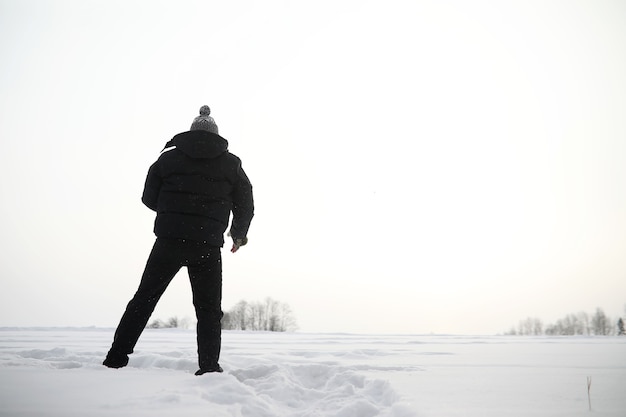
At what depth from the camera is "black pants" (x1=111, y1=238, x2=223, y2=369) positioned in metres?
3.04

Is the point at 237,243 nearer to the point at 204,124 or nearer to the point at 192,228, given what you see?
the point at 192,228

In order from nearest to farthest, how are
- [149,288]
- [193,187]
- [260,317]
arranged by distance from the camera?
1. [149,288]
2. [193,187]
3. [260,317]

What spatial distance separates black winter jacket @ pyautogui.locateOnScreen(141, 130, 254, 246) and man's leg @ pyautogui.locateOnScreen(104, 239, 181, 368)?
0.13m

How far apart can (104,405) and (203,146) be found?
2.09 m

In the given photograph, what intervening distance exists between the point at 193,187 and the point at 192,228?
33 centimetres

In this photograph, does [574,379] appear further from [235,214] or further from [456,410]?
[235,214]

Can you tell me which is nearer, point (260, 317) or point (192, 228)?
point (192, 228)

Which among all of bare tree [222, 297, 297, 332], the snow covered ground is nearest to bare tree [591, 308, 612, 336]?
bare tree [222, 297, 297, 332]

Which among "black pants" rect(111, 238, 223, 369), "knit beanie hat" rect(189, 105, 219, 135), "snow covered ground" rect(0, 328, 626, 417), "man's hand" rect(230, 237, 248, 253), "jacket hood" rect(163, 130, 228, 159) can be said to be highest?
"knit beanie hat" rect(189, 105, 219, 135)

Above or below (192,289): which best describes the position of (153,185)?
above

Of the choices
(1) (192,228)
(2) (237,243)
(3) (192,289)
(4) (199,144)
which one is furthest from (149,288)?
(4) (199,144)

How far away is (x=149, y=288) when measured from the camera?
3.10 metres

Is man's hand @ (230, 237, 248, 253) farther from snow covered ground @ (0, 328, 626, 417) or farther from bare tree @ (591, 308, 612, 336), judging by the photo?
bare tree @ (591, 308, 612, 336)

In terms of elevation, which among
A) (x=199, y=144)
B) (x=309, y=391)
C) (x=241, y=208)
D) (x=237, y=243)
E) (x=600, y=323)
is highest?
(x=199, y=144)
